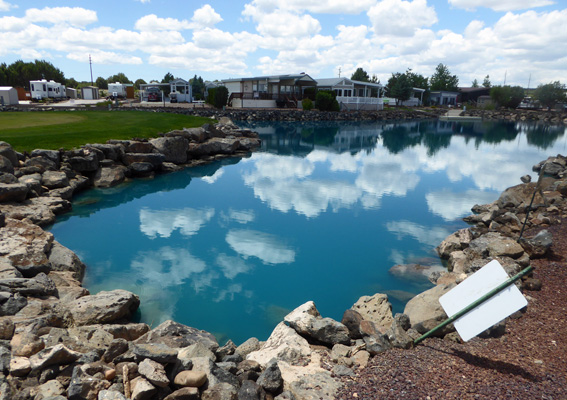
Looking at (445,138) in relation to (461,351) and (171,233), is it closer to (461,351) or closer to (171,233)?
(171,233)

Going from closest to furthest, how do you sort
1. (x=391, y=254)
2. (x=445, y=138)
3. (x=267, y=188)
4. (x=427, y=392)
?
(x=427, y=392) < (x=391, y=254) < (x=267, y=188) < (x=445, y=138)

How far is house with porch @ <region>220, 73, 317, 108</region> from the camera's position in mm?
70750

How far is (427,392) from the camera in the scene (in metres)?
5.20

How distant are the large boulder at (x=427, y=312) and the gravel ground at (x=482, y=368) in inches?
20.2

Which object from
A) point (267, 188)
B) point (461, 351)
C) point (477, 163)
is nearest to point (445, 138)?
point (477, 163)

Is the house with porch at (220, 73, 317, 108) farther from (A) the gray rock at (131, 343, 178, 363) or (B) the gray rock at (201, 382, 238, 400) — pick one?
(B) the gray rock at (201, 382, 238, 400)

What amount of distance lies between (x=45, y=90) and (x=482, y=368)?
277ft

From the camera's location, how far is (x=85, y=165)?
20469mm

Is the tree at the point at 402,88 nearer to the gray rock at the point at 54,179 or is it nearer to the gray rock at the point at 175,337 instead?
the gray rock at the point at 54,179

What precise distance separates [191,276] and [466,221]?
1172cm

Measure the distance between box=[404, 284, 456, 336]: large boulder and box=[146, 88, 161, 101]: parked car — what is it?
76517mm

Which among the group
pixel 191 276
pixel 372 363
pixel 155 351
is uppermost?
pixel 155 351

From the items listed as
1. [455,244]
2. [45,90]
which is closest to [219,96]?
[45,90]

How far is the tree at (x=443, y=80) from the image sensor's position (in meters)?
125
